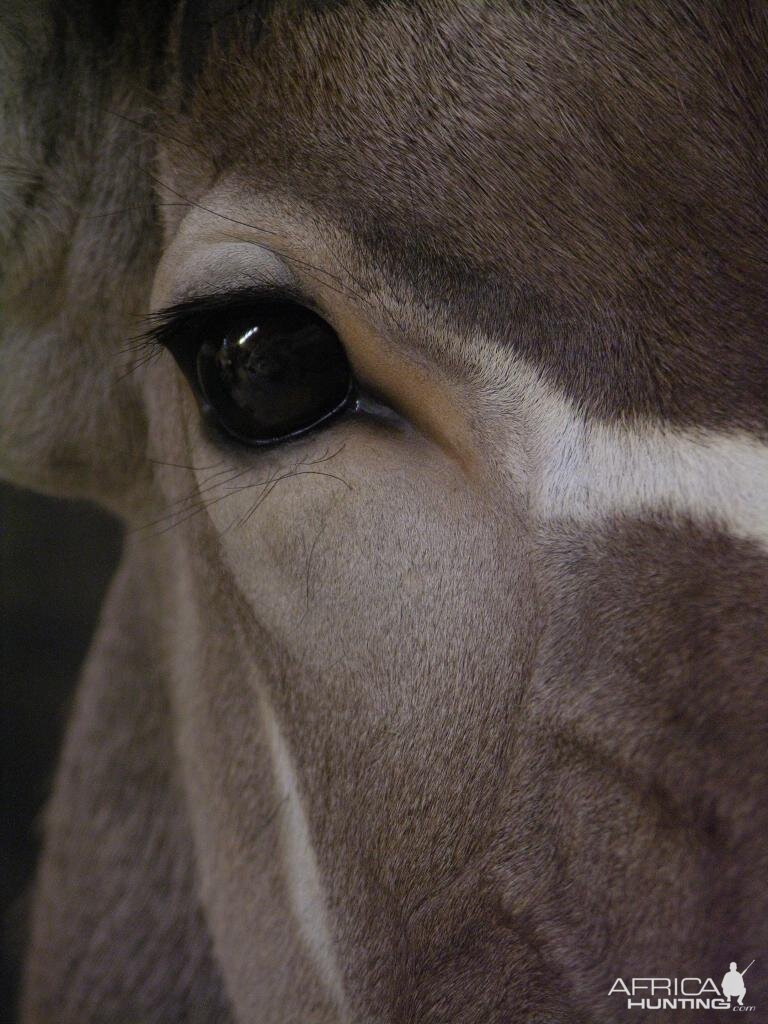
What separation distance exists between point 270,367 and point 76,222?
1.43 ft

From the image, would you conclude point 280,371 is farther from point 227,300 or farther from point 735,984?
point 735,984

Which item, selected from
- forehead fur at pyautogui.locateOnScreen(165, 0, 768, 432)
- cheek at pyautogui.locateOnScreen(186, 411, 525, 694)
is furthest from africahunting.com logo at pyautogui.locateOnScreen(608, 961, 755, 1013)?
forehead fur at pyautogui.locateOnScreen(165, 0, 768, 432)

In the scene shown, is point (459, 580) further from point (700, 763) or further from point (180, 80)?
point (180, 80)

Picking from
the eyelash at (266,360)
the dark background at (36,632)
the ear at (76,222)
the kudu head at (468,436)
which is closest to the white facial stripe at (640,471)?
the kudu head at (468,436)

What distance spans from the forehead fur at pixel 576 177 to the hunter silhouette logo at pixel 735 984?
1.35 ft

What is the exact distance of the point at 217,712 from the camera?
4.68ft

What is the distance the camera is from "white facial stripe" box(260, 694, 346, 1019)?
125 cm

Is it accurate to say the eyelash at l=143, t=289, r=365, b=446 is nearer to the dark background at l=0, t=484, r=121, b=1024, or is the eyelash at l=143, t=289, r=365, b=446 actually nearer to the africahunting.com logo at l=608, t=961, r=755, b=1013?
the africahunting.com logo at l=608, t=961, r=755, b=1013

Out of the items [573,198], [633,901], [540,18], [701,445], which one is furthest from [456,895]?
[540,18]

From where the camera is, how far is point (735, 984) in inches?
31.7

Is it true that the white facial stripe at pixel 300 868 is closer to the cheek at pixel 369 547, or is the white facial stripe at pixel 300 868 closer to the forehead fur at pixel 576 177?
the cheek at pixel 369 547

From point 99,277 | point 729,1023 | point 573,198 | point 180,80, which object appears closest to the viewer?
point 729,1023

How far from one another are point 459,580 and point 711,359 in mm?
287

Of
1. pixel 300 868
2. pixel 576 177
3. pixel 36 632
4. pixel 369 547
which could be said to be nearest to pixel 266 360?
pixel 369 547
